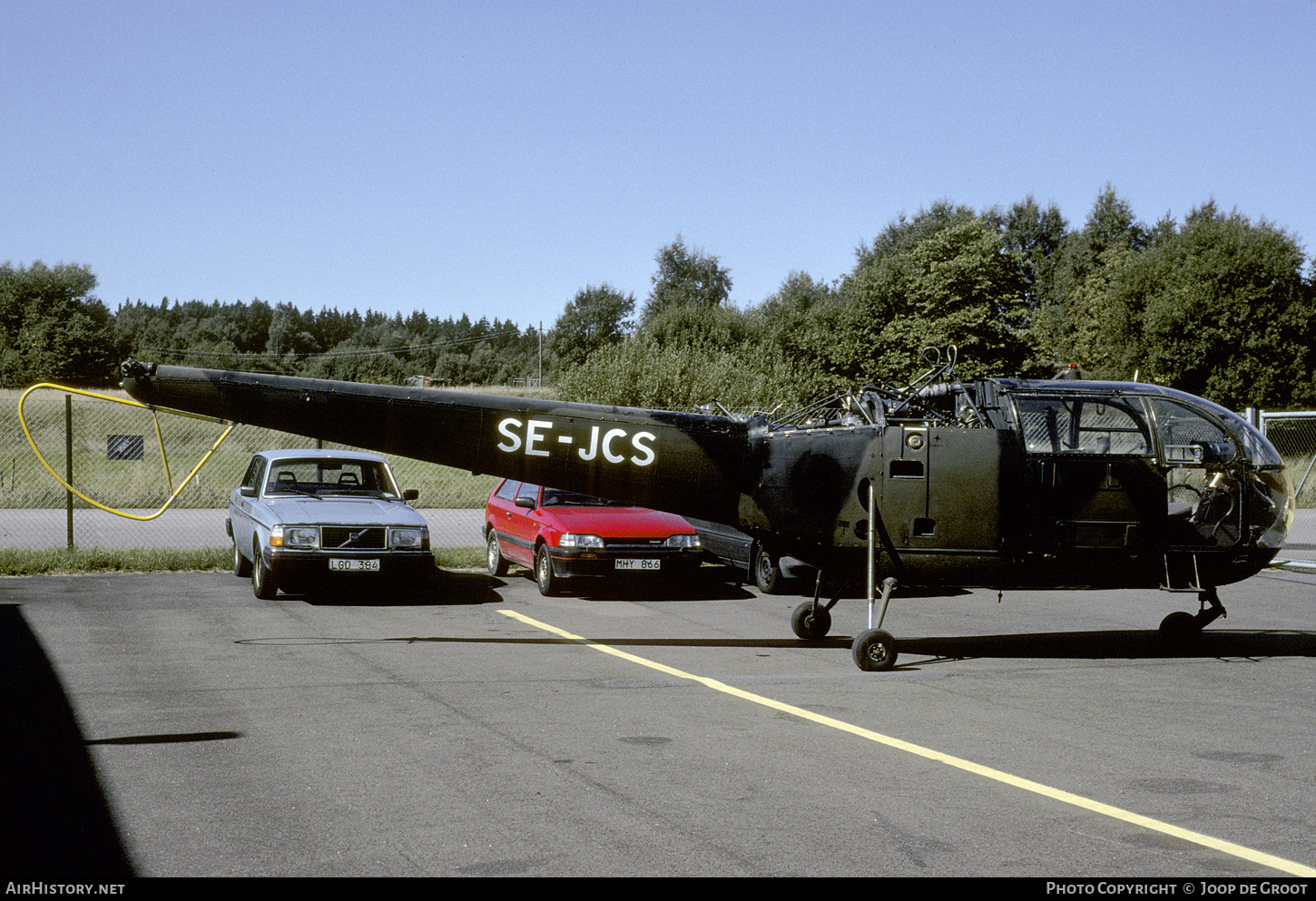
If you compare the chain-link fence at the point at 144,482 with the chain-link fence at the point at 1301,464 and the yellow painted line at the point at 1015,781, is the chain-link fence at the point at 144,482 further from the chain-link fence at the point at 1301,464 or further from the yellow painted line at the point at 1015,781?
the yellow painted line at the point at 1015,781

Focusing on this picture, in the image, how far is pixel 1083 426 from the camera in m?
9.40

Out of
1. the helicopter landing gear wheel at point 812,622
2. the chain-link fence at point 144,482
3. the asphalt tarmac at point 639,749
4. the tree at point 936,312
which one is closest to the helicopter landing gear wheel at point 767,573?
the asphalt tarmac at point 639,749

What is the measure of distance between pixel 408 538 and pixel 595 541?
2.16 m

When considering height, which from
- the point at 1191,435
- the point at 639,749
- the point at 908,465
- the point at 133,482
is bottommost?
the point at 639,749

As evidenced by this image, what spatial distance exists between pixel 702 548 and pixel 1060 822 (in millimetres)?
8810

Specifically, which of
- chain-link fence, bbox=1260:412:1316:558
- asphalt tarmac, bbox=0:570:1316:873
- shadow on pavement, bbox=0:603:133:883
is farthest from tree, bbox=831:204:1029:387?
shadow on pavement, bbox=0:603:133:883

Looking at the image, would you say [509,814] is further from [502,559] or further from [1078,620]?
[502,559]

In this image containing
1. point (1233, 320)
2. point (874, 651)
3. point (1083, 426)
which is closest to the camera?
point (874, 651)

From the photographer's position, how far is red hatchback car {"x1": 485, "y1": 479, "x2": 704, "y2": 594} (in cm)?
1262

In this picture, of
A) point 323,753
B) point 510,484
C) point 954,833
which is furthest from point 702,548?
point 954,833

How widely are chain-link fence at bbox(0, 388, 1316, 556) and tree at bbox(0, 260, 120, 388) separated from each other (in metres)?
35.9

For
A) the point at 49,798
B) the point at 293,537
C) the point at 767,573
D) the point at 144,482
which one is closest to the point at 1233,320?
the point at 767,573

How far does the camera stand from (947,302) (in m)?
54.6

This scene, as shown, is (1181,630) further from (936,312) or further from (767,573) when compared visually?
(936,312)
